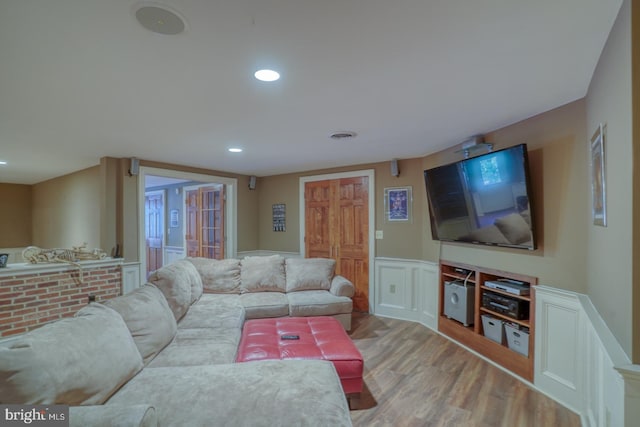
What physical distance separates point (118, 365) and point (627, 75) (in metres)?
2.59

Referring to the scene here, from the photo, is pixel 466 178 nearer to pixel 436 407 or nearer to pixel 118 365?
pixel 436 407

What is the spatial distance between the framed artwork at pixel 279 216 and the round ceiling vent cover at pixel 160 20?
4.10 meters

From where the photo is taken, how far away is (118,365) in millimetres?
1520

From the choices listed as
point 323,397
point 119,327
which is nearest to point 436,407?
point 323,397

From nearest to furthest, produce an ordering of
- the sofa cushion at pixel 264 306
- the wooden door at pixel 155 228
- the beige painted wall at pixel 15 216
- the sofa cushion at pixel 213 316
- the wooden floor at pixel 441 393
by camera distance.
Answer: the wooden floor at pixel 441 393, the sofa cushion at pixel 213 316, the sofa cushion at pixel 264 306, the beige painted wall at pixel 15 216, the wooden door at pixel 155 228

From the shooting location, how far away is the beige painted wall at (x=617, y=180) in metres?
1.16

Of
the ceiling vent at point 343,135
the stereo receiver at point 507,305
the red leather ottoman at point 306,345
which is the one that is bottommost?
the red leather ottoman at point 306,345

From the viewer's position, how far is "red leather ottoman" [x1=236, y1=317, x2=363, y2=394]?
213 centimetres

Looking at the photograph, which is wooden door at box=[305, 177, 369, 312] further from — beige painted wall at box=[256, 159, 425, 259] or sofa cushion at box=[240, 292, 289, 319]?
sofa cushion at box=[240, 292, 289, 319]

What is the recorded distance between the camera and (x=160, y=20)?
122 centimetres

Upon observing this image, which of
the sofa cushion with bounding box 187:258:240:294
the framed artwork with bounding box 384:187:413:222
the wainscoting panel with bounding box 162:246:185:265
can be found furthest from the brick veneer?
the framed artwork with bounding box 384:187:413:222

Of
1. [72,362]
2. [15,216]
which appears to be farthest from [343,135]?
[15,216]

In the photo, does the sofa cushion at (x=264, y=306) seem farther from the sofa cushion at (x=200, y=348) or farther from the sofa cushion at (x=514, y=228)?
the sofa cushion at (x=514, y=228)

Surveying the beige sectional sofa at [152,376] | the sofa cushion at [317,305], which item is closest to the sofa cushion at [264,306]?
the sofa cushion at [317,305]
